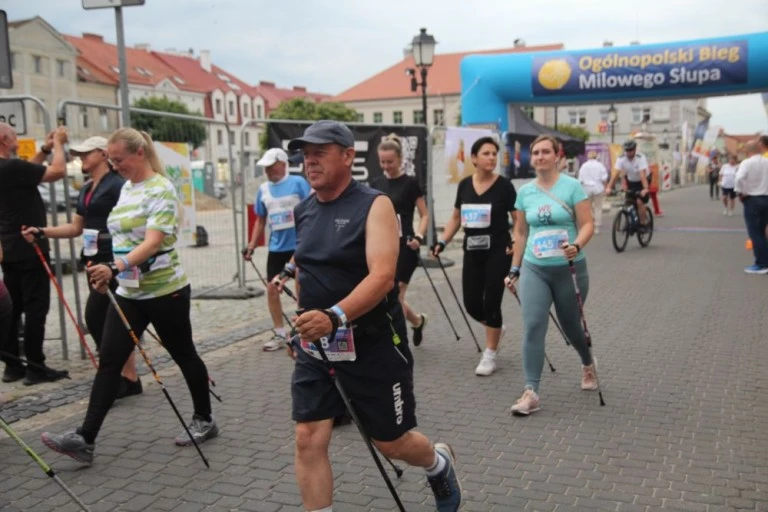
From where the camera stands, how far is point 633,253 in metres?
14.5

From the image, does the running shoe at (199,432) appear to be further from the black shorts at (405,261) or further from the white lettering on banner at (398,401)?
the black shorts at (405,261)

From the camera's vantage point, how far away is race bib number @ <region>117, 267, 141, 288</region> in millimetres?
4480

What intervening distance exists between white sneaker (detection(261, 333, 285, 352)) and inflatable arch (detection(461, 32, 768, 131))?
12066 mm

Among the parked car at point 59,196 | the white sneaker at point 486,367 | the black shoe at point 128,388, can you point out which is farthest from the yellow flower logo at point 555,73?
the black shoe at point 128,388

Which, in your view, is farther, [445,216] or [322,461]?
[445,216]

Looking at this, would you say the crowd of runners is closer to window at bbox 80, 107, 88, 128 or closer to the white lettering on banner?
the white lettering on banner

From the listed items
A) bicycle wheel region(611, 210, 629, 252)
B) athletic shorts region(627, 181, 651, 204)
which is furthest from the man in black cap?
athletic shorts region(627, 181, 651, 204)

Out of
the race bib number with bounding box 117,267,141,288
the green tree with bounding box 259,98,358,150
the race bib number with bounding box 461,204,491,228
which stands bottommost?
the race bib number with bounding box 117,267,141,288

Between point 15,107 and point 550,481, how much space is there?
542cm

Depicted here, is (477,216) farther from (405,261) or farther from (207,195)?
(207,195)

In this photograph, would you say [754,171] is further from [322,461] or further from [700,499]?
[322,461]

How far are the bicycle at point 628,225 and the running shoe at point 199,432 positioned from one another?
36.8 feet

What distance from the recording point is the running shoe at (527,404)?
16.8 ft

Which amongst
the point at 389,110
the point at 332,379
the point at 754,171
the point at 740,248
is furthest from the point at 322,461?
the point at 389,110
